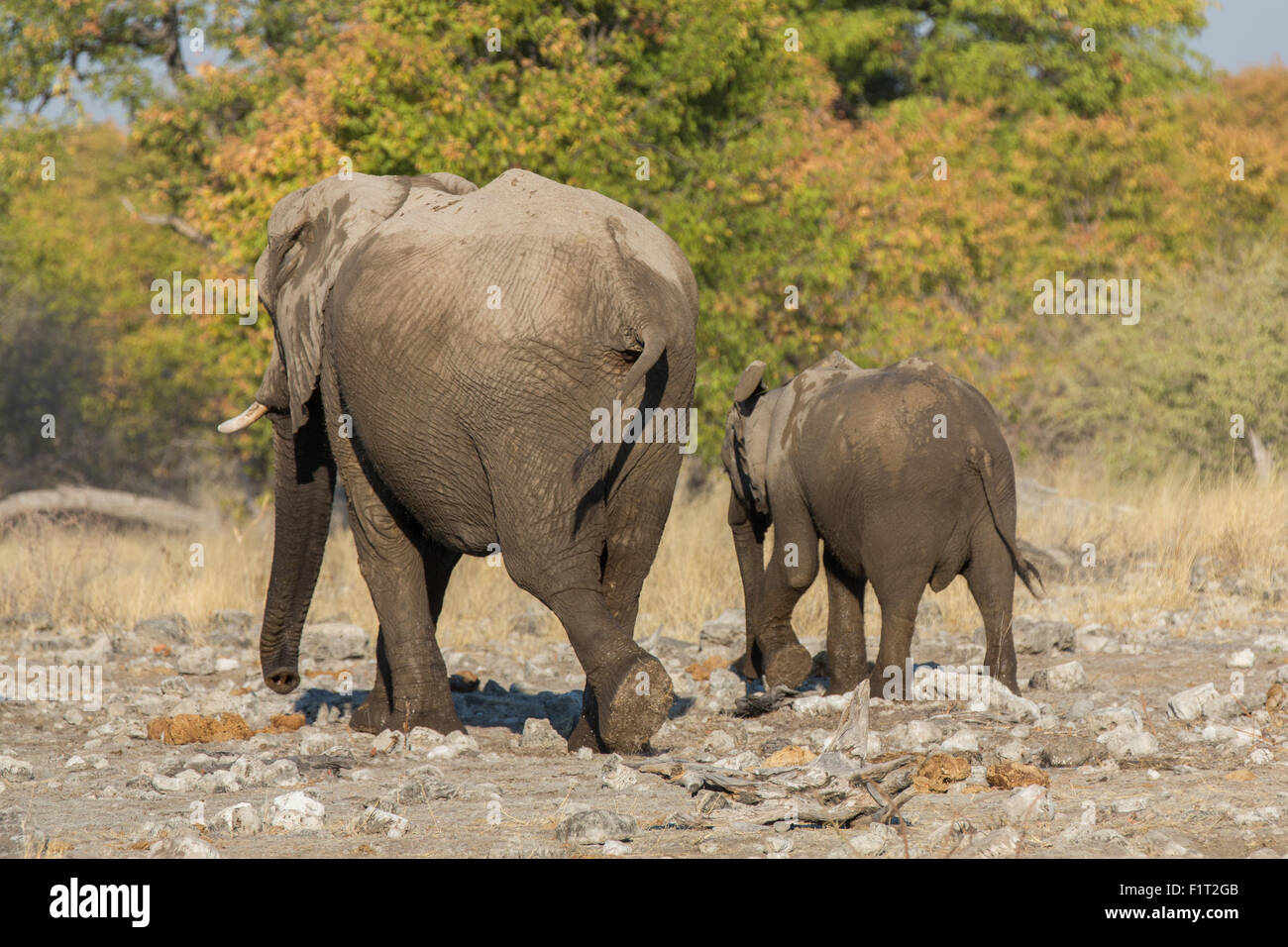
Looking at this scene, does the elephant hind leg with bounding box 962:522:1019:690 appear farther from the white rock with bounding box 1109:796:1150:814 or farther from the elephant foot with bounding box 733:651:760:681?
the white rock with bounding box 1109:796:1150:814

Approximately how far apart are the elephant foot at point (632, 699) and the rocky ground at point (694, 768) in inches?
5.7

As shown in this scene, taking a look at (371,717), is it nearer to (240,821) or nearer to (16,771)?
(16,771)

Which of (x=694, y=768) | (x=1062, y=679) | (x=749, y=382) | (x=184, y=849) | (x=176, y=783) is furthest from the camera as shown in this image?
(x=749, y=382)

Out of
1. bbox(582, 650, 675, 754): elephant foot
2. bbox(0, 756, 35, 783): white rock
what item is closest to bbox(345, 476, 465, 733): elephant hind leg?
bbox(582, 650, 675, 754): elephant foot

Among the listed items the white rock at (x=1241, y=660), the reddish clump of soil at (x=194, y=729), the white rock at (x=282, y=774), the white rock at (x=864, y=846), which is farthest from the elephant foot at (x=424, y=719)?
the white rock at (x=1241, y=660)

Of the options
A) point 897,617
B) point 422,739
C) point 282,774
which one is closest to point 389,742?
point 422,739

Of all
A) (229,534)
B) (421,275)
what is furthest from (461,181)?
(229,534)

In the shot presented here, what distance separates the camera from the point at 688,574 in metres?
12.7

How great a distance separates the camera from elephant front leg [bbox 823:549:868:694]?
8.62 meters

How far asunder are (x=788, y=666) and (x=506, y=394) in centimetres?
330

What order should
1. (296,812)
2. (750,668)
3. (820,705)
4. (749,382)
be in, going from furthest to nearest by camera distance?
(750,668)
(749,382)
(820,705)
(296,812)

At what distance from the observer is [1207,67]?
31.8m

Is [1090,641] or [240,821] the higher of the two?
[1090,641]

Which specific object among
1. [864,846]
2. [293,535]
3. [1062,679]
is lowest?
[864,846]
